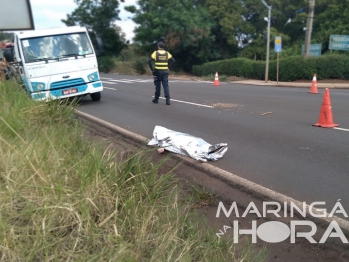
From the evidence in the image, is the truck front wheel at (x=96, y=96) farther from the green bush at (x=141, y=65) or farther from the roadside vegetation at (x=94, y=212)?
the green bush at (x=141, y=65)

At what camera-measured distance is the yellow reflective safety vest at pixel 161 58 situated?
442 inches

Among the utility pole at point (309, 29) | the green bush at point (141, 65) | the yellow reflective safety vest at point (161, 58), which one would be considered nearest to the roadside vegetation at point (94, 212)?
the yellow reflective safety vest at point (161, 58)

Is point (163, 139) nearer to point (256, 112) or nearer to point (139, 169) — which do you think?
point (139, 169)

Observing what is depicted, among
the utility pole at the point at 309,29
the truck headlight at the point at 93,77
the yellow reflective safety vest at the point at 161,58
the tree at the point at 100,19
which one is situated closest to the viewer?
the yellow reflective safety vest at the point at 161,58

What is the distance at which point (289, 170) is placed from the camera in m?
5.18

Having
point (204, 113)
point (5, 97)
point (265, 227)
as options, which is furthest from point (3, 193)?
point (204, 113)

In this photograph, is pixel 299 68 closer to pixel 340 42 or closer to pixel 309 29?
→ pixel 309 29

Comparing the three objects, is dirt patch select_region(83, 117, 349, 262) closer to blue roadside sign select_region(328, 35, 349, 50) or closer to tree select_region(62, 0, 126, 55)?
blue roadside sign select_region(328, 35, 349, 50)

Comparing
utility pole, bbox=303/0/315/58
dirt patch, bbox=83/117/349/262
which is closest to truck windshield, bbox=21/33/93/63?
dirt patch, bbox=83/117/349/262

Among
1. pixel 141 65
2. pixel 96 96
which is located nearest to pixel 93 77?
pixel 96 96

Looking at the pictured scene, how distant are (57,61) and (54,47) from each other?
0.46 metres

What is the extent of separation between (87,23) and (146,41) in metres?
11.9

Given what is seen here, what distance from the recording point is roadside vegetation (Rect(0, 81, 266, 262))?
2775mm

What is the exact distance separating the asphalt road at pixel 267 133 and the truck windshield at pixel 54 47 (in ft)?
5.46
